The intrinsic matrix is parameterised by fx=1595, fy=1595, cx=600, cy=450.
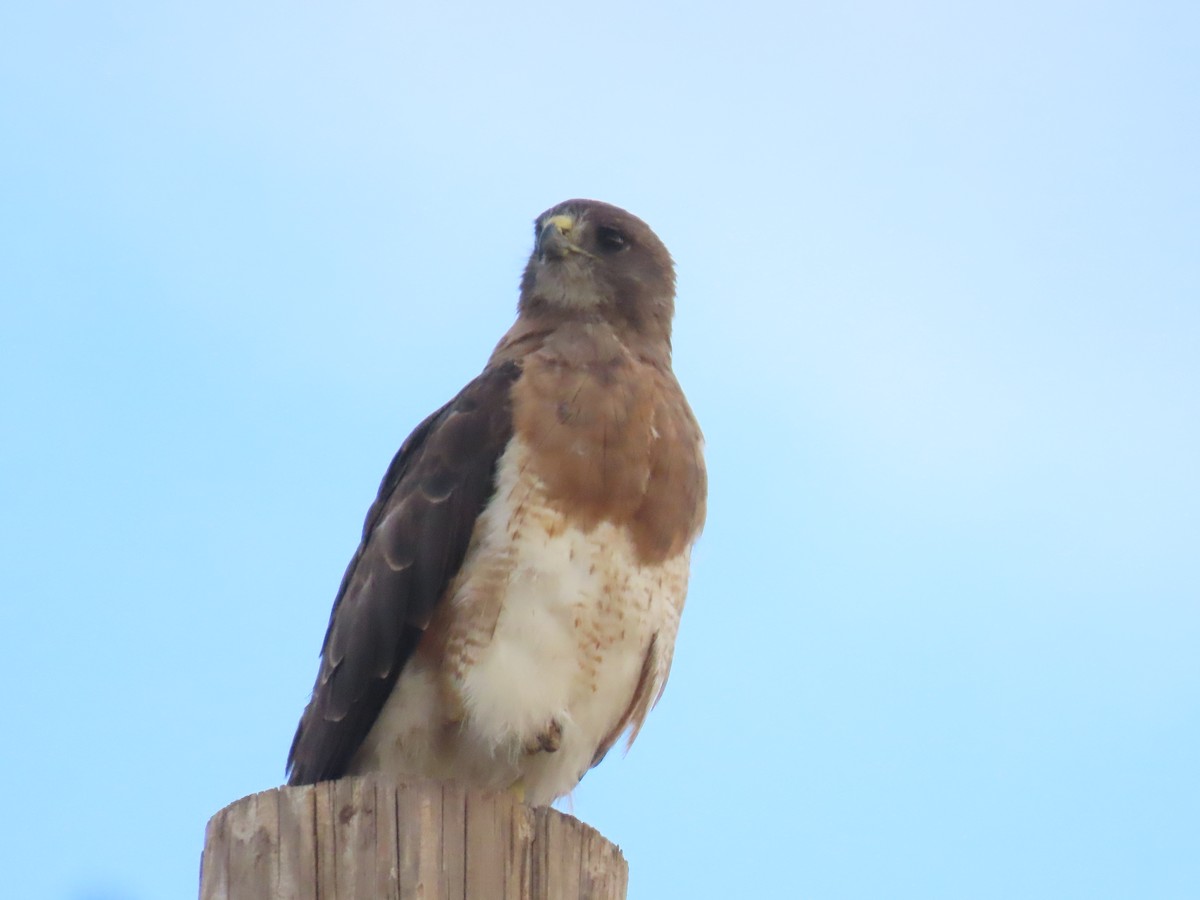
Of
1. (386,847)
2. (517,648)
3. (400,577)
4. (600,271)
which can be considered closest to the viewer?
(386,847)

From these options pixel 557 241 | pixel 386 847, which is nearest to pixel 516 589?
pixel 386 847

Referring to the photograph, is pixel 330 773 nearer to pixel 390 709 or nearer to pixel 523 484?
pixel 390 709

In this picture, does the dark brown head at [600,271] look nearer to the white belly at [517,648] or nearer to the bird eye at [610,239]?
the bird eye at [610,239]

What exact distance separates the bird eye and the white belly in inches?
60.8

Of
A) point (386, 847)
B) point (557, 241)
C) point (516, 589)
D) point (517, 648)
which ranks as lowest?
point (386, 847)

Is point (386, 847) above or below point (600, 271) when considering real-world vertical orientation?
below

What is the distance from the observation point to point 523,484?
4684mm

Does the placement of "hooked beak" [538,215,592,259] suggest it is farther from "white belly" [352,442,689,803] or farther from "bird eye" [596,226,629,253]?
"white belly" [352,442,689,803]

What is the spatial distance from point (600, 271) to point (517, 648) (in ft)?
6.23

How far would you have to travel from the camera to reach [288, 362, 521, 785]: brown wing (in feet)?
15.2

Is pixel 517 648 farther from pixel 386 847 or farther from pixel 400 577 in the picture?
pixel 386 847

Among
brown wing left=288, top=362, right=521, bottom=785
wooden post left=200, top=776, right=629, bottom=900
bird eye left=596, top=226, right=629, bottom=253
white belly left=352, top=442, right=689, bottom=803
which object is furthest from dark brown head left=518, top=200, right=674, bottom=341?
wooden post left=200, top=776, right=629, bottom=900

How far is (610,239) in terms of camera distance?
6.12 meters

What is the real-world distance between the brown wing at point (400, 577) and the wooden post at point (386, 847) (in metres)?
1.40
